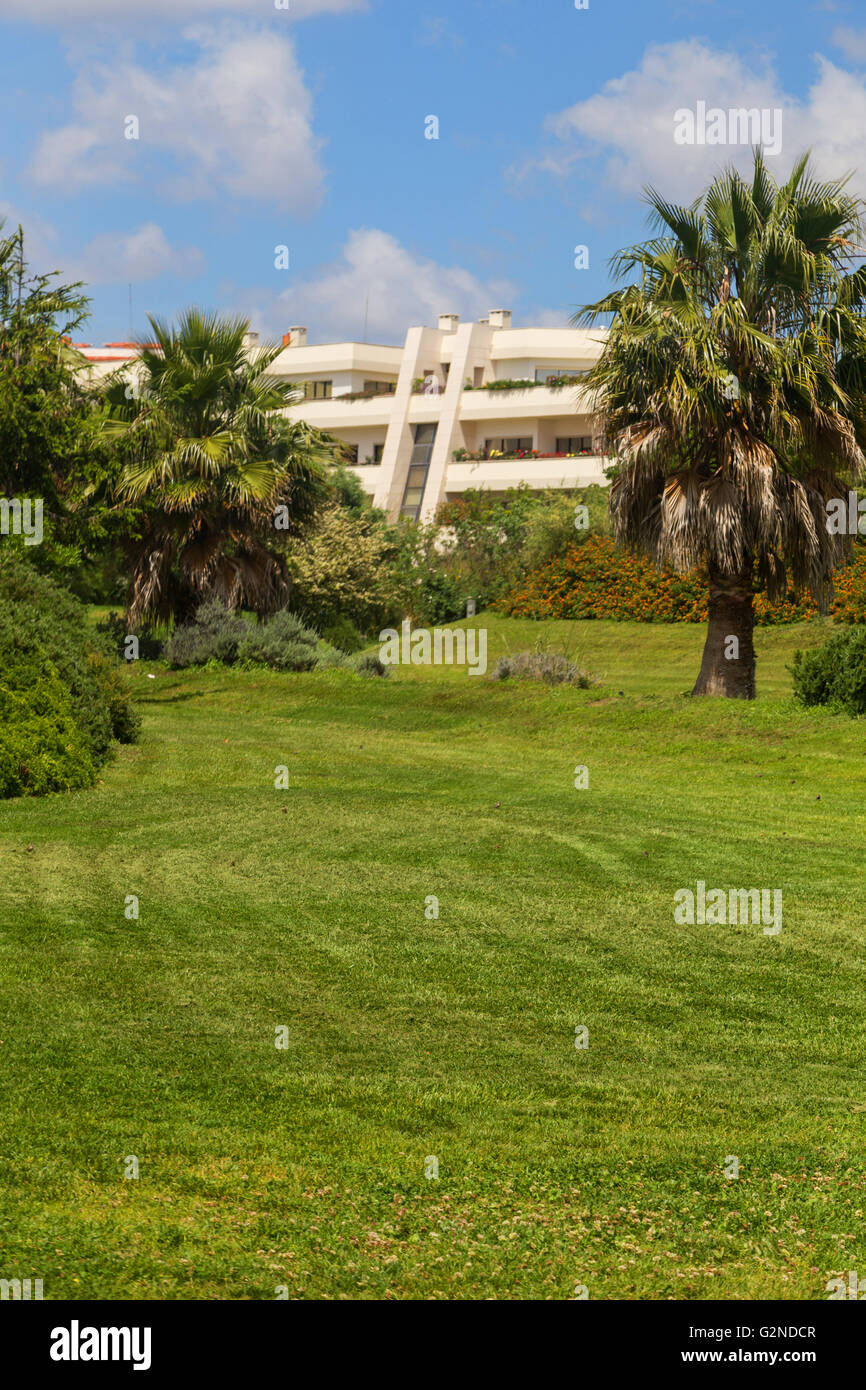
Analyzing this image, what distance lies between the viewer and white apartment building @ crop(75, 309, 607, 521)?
51.0 metres

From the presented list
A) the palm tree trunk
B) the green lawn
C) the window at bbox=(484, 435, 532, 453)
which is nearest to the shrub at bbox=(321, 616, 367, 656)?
the palm tree trunk

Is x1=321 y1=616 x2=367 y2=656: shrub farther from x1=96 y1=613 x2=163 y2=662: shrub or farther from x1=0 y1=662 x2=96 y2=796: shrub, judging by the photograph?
x1=0 y1=662 x2=96 y2=796: shrub

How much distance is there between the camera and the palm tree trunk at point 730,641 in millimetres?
19594

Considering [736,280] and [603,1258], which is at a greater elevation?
[736,280]

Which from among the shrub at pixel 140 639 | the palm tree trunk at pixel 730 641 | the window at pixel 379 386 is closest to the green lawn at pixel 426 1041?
the palm tree trunk at pixel 730 641

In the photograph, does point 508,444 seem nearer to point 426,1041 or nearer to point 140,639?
point 140,639

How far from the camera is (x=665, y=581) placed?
103 feet

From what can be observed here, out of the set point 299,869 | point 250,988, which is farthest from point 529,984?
point 299,869

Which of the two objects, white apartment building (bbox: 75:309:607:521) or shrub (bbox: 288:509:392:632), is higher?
white apartment building (bbox: 75:309:607:521)

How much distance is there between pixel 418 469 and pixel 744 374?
3607cm

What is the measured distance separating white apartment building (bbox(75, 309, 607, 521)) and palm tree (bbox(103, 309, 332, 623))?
21.0 metres

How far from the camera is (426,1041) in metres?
6.90
